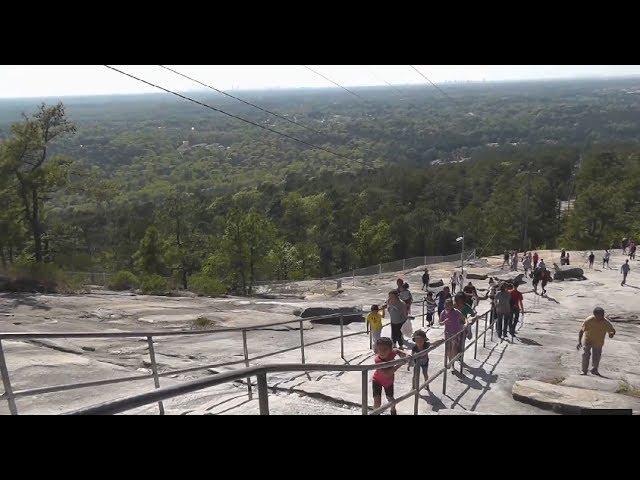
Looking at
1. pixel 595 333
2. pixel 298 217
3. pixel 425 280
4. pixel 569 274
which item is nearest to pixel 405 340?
pixel 595 333

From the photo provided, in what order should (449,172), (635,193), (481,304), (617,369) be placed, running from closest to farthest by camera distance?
(617,369)
(481,304)
(635,193)
(449,172)

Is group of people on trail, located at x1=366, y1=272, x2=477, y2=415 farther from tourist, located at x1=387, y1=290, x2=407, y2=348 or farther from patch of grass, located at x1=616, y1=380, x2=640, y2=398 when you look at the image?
patch of grass, located at x1=616, y1=380, x2=640, y2=398

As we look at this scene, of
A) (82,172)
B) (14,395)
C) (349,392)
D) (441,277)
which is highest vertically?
(82,172)

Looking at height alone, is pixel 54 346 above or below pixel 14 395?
below

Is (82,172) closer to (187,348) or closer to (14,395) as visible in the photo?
(187,348)

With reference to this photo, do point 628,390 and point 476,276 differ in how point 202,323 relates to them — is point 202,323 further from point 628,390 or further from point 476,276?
point 476,276

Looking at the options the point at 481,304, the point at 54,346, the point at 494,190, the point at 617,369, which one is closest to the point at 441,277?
the point at 481,304

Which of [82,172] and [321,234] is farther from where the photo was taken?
[321,234]
